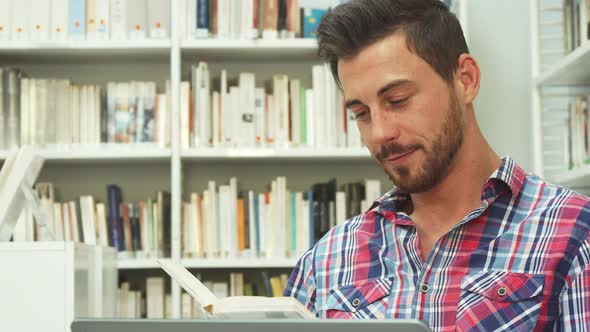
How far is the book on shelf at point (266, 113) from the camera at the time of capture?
2.79m

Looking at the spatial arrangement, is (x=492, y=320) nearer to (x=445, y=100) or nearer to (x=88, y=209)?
(x=445, y=100)

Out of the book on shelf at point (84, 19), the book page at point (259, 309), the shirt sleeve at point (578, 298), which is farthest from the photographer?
the book on shelf at point (84, 19)

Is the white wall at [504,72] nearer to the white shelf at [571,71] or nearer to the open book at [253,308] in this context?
the white shelf at [571,71]

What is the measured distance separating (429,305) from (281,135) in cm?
173

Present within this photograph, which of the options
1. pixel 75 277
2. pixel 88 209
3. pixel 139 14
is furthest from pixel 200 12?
pixel 75 277

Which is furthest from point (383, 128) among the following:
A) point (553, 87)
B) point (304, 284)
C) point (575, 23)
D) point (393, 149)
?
point (553, 87)

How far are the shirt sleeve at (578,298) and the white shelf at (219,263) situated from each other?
1704 millimetres

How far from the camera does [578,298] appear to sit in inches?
40.3

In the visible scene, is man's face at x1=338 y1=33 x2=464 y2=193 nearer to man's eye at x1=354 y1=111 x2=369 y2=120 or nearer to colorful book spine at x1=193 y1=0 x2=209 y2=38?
man's eye at x1=354 y1=111 x2=369 y2=120

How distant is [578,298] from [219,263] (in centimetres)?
179

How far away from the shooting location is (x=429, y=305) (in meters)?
1.13

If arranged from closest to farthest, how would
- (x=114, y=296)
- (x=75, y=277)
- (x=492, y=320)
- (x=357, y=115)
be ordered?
(x=492, y=320) → (x=357, y=115) → (x=75, y=277) → (x=114, y=296)

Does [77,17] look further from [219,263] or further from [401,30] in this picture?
[401,30]

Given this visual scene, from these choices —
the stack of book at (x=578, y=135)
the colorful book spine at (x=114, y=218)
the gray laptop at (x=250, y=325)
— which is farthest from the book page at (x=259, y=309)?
the colorful book spine at (x=114, y=218)
